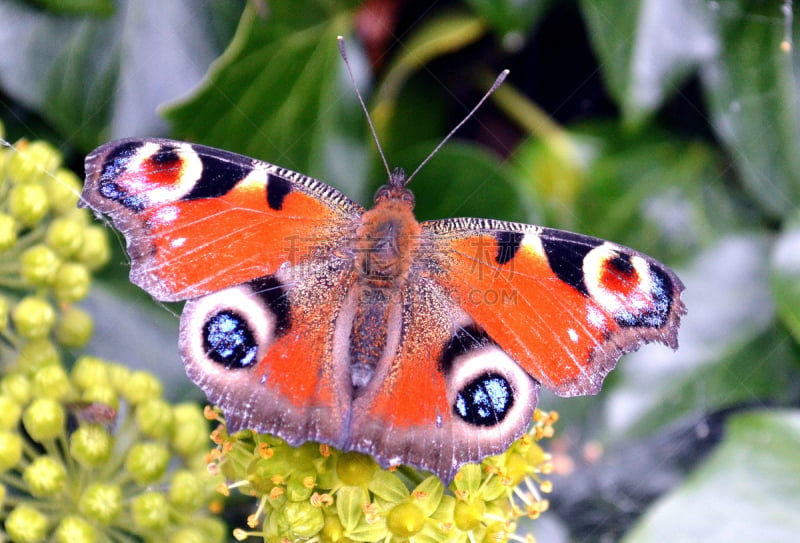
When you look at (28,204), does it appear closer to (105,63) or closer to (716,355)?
(105,63)

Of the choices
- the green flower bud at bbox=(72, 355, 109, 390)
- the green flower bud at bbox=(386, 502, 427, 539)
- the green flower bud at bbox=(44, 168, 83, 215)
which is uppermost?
the green flower bud at bbox=(44, 168, 83, 215)

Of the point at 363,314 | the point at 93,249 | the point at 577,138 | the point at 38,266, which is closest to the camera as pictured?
the point at 363,314

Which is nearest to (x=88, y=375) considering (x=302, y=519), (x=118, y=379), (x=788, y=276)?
(x=118, y=379)

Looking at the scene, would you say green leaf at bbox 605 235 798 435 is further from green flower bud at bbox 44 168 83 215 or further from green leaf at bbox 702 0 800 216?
green flower bud at bbox 44 168 83 215

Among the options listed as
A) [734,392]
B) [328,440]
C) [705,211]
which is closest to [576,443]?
[734,392]

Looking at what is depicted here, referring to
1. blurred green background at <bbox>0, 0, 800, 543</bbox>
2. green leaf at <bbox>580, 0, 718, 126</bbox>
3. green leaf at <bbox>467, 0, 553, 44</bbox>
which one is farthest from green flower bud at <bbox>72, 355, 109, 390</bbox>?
green leaf at <bbox>580, 0, 718, 126</bbox>

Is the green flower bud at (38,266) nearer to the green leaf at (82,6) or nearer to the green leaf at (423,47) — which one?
the green leaf at (82,6)

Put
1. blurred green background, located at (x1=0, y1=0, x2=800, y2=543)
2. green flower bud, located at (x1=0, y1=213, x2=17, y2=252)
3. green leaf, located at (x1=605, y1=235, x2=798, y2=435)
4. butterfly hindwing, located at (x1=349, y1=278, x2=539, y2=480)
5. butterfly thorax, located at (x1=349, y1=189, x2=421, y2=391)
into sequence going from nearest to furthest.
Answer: butterfly hindwing, located at (x1=349, y1=278, x2=539, y2=480), butterfly thorax, located at (x1=349, y1=189, x2=421, y2=391), green flower bud, located at (x1=0, y1=213, x2=17, y2=252), blurred green background, located at (x1=0, y1=0, x2=800, y2=543), green leaf, located at (x1=605, y1=235, x2=798, y2=435)
